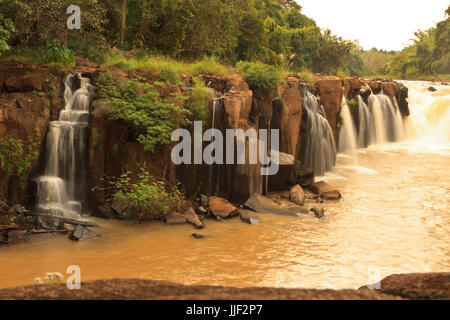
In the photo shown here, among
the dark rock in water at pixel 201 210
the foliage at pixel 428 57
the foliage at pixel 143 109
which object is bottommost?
the dark rock in water at pixel 201 210

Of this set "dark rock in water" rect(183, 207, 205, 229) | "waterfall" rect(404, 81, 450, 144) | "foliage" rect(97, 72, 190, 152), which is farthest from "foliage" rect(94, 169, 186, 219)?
"waterfall" rect(404, 81, 450, 144)

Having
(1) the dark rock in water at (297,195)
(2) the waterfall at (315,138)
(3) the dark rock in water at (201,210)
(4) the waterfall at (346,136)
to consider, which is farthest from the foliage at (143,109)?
(4) the waterfall at (346,136)

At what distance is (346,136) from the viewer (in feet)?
62.0

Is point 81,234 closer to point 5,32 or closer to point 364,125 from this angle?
point 5,32

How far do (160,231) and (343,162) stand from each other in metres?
11.1

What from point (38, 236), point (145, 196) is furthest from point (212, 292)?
point (145, 196)

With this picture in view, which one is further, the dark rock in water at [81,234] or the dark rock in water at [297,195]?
the dark rock in water at [297,195]

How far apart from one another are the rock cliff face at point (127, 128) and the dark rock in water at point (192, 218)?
109cm

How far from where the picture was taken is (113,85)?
9836 mm

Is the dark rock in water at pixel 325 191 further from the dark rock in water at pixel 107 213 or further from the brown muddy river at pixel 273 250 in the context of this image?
the dark rock in water at pixel 107 213

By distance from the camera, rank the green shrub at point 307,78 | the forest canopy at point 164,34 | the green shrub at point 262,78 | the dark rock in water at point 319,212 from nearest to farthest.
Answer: the dark rock in water at point 319,212
the forest canopy at point 164,34
the green shrub at point 262,78
the green shrub at point 307,78

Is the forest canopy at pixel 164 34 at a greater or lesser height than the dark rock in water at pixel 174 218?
greater

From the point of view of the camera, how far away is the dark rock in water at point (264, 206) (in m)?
9.91

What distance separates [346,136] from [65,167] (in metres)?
13.6
